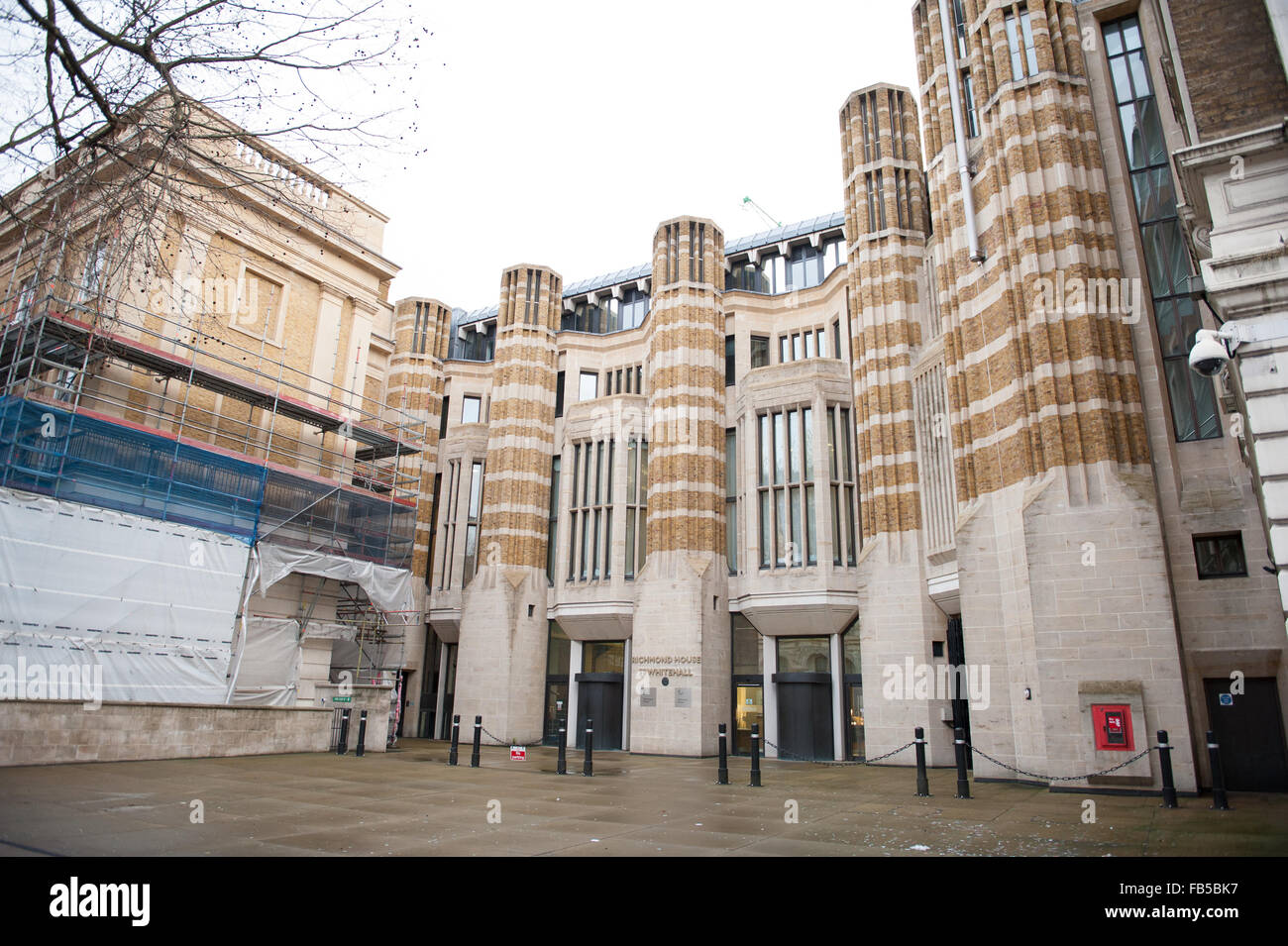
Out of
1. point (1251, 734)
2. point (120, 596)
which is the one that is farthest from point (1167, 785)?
point (120, 596)

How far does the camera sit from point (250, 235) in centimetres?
2306

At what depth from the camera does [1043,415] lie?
15508 mm

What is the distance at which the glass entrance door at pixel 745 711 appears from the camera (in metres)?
25.1

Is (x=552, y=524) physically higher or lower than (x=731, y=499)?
lower

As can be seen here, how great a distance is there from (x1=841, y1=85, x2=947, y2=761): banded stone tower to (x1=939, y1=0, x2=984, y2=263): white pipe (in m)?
4.44

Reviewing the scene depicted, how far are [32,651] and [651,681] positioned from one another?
1624 cm

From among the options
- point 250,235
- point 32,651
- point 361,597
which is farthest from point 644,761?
point 250,235

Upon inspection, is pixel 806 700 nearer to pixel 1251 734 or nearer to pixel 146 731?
pixel 1251 734

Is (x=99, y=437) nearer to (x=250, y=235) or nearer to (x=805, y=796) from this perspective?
(x=250, y=235)

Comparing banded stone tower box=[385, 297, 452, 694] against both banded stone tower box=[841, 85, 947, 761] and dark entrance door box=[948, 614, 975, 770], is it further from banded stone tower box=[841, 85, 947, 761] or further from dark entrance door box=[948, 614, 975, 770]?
dark entrance door box=[948, 614, 975, 770]

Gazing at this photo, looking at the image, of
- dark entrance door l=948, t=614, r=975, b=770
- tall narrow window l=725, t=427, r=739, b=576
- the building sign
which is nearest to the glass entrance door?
the building sign

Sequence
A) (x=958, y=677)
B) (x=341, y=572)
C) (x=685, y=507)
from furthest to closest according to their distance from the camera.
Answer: (x=685, y=507) → (x=341, y=572) → (x=958, y=677)

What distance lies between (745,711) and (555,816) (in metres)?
17.0
